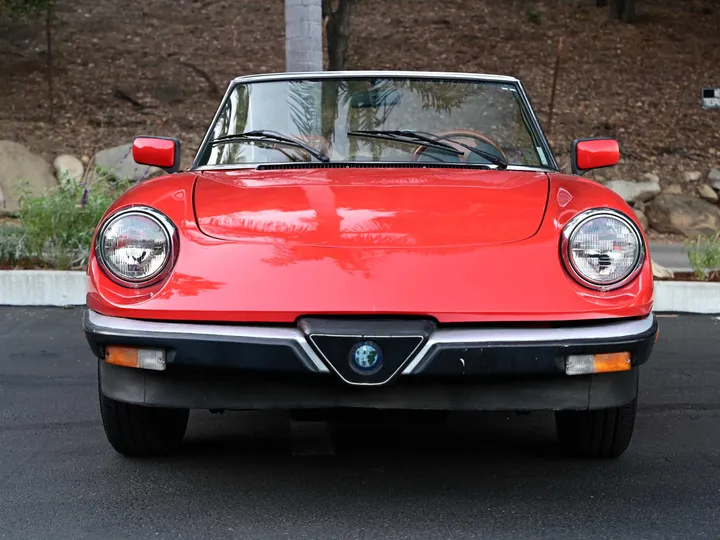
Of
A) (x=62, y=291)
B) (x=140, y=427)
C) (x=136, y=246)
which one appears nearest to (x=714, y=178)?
(x=62, y=291)

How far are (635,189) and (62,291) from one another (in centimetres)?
866

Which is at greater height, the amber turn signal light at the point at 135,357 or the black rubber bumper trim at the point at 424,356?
the black rubber bumper trim at the point at 424,356

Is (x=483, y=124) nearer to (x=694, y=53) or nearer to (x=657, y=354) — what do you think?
(x=657, y=354)

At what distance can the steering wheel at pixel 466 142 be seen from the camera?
385cm

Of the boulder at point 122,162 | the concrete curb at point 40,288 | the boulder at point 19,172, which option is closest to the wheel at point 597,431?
the concrete curb at point 40,288

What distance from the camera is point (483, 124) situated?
417cm

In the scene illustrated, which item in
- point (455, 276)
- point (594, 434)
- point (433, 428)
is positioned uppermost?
point (455, 276)

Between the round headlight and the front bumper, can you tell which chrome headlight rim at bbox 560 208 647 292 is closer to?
the front bumper

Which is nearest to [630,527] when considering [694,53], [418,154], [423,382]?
[423,382]

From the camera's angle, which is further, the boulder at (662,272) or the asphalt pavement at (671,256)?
the asphalt pavement at (671,256)

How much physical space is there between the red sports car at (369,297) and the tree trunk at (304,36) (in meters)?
4.71

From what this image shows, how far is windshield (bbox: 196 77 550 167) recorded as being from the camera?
386 centimetres

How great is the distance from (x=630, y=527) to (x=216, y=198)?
5.51 feet

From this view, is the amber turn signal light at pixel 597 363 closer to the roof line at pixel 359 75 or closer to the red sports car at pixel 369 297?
the red sports car at pixel 369 297
